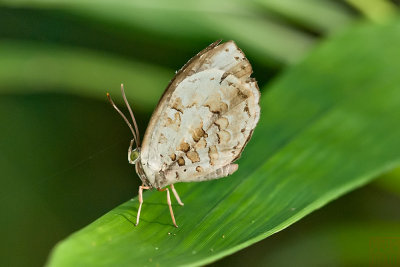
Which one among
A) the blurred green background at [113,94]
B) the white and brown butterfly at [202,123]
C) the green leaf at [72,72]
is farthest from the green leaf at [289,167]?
the green leaf at [72,72]

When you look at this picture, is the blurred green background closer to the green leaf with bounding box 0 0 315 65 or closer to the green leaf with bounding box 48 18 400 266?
the green leaf with bounding box 0 0 315 65

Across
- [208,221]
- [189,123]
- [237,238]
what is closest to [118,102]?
[189,123]

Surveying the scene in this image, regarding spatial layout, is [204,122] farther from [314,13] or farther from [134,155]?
[314,13]

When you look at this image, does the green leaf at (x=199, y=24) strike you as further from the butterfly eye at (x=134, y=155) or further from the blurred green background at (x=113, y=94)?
the butterfly eye at (x=134, y=155)

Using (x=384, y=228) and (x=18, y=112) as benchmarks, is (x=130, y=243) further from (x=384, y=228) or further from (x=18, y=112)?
(x=18, y=112)

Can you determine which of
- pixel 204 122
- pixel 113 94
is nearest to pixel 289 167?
pixel 204 122
